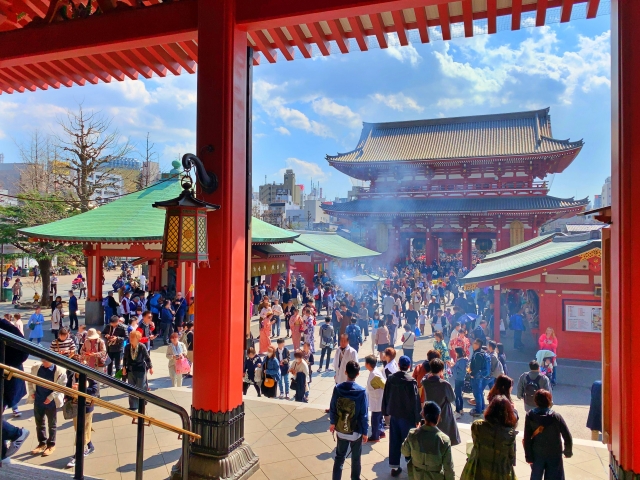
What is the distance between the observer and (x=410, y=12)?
4273mm

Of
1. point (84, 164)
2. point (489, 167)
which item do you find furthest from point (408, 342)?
point (489, 167)

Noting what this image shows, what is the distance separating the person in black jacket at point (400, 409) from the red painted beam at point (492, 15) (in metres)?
3.66

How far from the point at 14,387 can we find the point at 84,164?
20602 mm

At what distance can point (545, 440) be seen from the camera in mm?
3930

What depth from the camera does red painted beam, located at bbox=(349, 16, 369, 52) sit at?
4299 mm

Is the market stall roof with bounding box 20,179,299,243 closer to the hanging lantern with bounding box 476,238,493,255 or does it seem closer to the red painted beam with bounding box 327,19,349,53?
the red painted beam with bounding box 327,19,349,53

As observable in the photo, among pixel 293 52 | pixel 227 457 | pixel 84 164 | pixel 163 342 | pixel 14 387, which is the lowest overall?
pixel 163 342

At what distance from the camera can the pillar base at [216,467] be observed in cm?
405

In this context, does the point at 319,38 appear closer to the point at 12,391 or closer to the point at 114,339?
the point at 12,391

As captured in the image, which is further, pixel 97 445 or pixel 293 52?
pixel 97 445

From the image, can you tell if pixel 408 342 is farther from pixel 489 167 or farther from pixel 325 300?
pixel 489 167

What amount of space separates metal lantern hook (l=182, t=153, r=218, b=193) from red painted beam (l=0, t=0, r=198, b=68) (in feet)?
4.75

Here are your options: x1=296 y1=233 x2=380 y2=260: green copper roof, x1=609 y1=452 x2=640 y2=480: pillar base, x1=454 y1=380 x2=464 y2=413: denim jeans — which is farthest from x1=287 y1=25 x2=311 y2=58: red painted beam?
x1=296 y1=233 x2=380 y2=260: green copper roof

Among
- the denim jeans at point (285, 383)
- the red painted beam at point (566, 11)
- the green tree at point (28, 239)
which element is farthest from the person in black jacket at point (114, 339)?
the green tree at point (28, 239)
